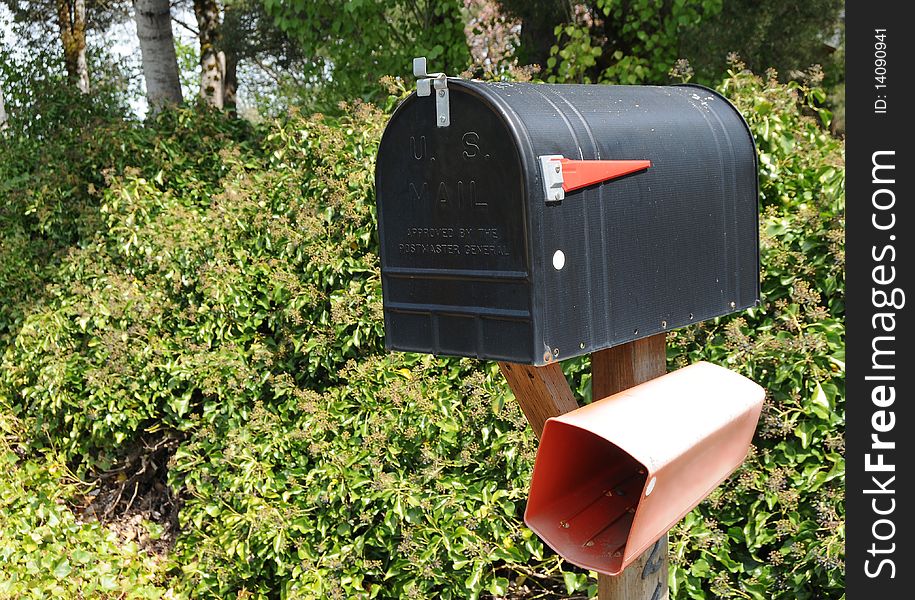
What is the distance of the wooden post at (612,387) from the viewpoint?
176 centimetres

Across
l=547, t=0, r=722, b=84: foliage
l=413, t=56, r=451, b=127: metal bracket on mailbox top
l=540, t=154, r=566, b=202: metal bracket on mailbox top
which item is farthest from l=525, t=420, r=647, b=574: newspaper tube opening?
l=547, t=0, r=722, b=84: foliage

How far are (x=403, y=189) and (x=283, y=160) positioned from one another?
287 cm

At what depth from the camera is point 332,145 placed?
3.97 metres

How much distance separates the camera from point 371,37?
5.84 metres

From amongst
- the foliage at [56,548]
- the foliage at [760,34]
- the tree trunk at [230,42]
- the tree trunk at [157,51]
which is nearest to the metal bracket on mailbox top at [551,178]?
the foliage at [56,548]

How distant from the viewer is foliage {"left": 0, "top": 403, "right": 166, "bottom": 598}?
11.4 feet

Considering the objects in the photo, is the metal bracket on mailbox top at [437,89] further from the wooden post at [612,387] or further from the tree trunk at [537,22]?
the tree trunk at [537,22]

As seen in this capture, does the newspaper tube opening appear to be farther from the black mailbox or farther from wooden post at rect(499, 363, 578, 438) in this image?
the black mailbox

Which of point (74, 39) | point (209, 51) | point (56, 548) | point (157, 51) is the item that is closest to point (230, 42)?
point (74, 39)

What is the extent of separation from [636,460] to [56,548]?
3.01 m

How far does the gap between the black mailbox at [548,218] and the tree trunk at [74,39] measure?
315 inches

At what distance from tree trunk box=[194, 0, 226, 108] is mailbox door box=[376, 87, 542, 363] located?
5.97 m

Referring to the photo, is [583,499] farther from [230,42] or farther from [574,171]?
[230,42]
